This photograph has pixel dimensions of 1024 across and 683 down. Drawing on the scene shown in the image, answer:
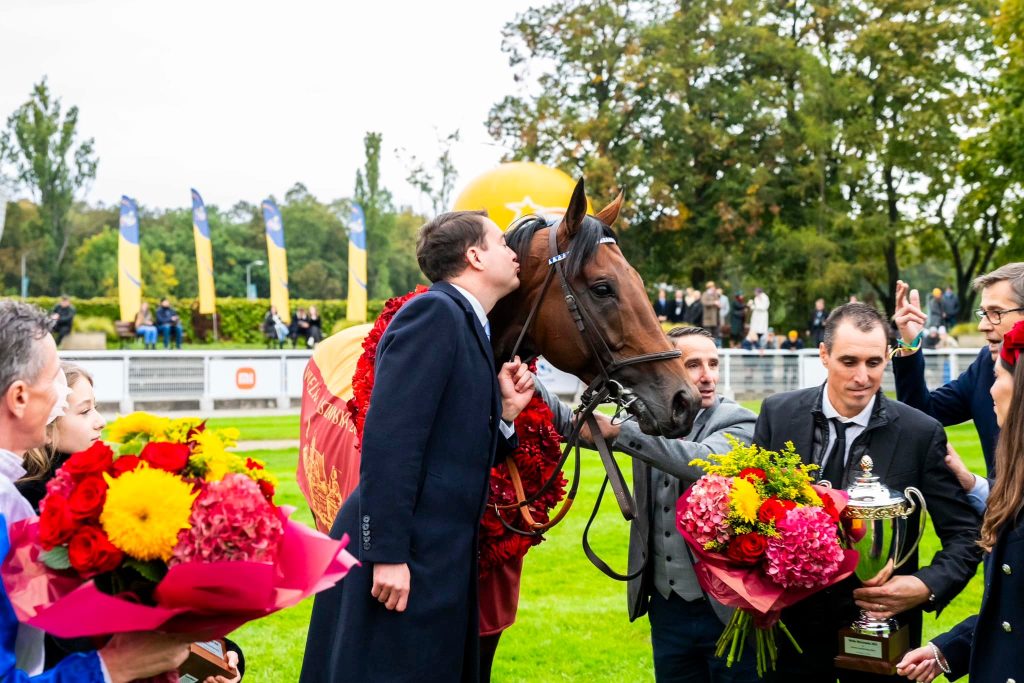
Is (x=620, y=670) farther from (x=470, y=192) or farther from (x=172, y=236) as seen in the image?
(x=172, y=236)

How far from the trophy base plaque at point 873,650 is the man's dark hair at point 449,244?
1.72 m

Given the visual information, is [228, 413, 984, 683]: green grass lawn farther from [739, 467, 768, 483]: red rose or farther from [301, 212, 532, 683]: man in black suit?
[301, 212, 532, 683]: man in black suit

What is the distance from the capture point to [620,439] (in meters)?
3.61

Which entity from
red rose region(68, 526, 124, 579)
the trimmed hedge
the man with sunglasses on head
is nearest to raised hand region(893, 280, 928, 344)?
the man with sunglasses on head

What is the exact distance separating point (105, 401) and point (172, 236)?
5508cm

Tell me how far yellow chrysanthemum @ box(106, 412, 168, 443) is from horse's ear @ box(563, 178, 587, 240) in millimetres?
1624

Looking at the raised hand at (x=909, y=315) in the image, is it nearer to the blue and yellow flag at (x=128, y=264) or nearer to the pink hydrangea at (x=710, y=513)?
the pink hydrangea at (x=710, y=513)

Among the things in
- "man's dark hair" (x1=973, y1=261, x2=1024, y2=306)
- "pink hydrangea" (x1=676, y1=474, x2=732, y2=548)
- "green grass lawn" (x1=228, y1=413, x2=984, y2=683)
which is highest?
"man's dark hair" (x1=973, y1=261, x2=1024, y2=306)

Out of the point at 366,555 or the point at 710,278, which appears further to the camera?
the point at 710,278

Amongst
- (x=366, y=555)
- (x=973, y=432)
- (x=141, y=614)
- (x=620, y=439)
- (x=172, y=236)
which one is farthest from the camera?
(x=172, y=236)

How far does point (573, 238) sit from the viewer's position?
3502 millimetres

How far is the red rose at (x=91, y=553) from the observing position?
6.39ft

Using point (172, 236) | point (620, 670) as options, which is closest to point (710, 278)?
point (620, 670)

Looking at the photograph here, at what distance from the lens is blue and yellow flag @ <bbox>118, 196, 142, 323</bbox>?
2909cm
